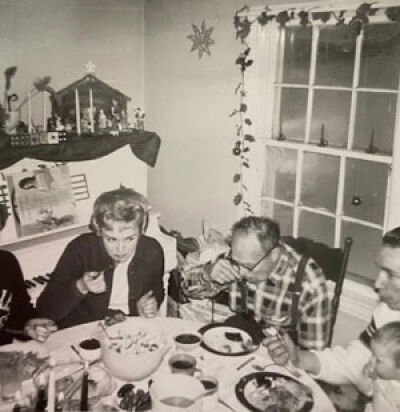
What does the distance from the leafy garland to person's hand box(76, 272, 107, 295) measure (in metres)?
0.96

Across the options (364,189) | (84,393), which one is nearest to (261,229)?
(84,393)

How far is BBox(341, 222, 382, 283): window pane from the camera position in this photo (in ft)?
10.3

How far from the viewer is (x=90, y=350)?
1.81 metres

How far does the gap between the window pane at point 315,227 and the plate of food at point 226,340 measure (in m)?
1.02

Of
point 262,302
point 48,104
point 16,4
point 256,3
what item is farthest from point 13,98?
point 262,302

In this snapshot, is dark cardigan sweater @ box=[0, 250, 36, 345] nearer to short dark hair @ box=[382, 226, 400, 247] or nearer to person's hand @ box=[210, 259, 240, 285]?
person's hand @ box=[210, 259, 240, 285]

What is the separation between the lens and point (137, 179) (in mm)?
2818

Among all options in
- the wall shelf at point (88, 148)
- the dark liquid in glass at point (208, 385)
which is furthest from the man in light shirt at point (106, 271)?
the dark liquid in glass at point (208, 385)

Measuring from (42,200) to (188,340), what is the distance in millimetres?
924

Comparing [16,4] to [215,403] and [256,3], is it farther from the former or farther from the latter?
[215,403]

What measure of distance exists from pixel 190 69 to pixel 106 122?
1.87 ft

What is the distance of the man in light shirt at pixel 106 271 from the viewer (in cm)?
222

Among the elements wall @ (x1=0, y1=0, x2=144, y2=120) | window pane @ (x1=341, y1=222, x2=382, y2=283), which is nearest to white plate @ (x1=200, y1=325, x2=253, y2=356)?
window pane @ (x1=341, y1=222, x2=382, y2=283)

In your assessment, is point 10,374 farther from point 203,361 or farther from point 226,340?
point 226,340
